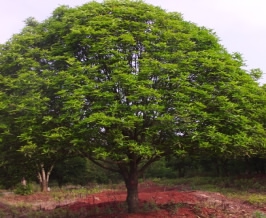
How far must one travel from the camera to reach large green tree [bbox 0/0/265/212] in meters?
10.3

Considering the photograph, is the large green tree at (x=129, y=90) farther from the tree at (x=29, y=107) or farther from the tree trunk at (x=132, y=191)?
the tree trunk at (x=132, y=191)

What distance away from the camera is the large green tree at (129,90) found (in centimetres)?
1030

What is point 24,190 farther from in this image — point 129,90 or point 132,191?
point 129,90

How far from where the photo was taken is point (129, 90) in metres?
10.4

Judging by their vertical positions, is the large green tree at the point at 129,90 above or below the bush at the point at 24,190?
above

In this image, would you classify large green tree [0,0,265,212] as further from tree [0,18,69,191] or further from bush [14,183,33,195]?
bush [14,183,33,195]

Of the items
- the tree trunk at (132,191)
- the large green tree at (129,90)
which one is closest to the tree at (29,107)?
the large green tree at (129,90)

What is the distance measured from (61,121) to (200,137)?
12.9 ft

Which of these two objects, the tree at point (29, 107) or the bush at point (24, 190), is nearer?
the tree at point (29, 107)

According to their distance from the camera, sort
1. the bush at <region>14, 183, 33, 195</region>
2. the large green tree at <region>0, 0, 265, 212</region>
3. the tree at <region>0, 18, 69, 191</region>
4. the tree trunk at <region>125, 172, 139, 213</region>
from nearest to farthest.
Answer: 1. the large green tree at <region>0, 0, 265, 212</region>
2. the tree at <region>0, 18, 69, 191</region>
3. the tree trunk at <region>125, 172, 139, 213</region>
4. the bush at <region>14, 183, 33, 195</region>

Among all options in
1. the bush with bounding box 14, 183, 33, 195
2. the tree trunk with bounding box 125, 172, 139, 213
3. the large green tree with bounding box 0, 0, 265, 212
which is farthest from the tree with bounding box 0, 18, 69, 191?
the bush with bounding box 14, 183, 33, 195

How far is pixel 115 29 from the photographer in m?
11.3

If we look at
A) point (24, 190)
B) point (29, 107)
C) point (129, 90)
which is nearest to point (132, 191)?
point (129, 90)

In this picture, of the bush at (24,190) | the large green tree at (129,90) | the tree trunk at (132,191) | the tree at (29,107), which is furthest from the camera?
the bush at (24,190)
